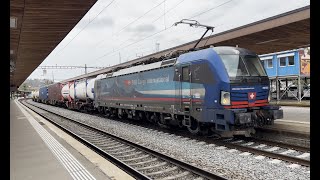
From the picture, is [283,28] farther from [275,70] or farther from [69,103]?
[69,103]

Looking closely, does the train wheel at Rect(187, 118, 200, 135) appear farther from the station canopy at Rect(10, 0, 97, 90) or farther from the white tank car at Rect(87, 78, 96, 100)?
the white tank car at Rect(87, 78, 96, 100)

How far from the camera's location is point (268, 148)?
9.87m

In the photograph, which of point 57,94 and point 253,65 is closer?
point 253,65

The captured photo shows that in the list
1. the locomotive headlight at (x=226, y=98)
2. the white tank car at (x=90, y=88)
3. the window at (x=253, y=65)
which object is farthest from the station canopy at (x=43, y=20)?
the white tank car at (x=90, y=88)

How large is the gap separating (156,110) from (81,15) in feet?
16.3

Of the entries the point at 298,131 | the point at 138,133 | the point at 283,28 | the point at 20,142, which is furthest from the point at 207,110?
the point at 283,28

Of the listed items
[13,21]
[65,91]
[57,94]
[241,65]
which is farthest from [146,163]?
[57,94]

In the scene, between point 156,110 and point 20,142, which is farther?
point 156,110

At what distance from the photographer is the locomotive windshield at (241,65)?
35.4 ft

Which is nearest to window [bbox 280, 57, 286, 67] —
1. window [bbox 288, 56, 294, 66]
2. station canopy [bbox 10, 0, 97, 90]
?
window [bbox 288, 56, 294, 66]

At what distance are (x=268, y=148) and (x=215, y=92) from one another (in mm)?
2277

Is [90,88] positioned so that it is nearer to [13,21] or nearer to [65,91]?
[65,91]

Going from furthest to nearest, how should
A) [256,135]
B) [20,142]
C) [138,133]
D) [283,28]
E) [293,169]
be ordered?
[283,28]
[138,133]
[256,135]
[20,142]
[293,169]

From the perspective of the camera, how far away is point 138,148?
34.1 ft
